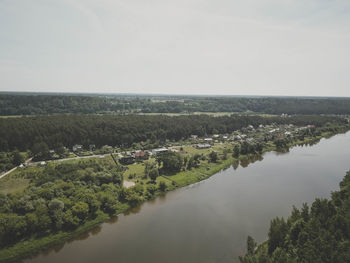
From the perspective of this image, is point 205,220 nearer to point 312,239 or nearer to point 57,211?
point 312,239

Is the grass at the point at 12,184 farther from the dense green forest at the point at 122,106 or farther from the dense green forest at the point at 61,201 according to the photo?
the dense green forest at the point at 122,106

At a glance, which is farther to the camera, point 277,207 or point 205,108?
point 205,108

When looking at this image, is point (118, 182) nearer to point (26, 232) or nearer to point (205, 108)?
point (26, 232)

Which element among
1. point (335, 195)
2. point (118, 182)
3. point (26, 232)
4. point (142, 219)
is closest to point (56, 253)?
point (26, 232)

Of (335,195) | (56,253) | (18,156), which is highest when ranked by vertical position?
(335,195)

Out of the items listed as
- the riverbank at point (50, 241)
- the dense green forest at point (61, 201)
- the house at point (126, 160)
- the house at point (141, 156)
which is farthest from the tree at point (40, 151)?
the riverbank at point (50, 241)

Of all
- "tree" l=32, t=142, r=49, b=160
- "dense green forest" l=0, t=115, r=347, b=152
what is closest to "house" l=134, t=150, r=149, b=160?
"dense green forest" l=0, t=115, r=347, b=152
